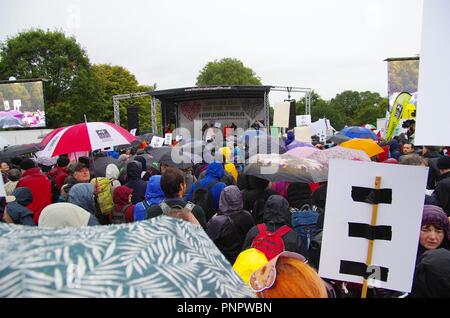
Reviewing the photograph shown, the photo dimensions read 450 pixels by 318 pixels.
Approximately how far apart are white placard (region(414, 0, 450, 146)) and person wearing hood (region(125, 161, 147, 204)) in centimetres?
374

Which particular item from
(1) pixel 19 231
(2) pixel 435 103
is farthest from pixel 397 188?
(1) pixel 19 231

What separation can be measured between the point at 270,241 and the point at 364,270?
1031 millimetres

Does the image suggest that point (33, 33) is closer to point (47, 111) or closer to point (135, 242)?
point (47, 111)

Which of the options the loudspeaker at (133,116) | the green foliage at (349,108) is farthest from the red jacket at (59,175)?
the green foliage at (349,108)

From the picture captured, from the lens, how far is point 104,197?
16.5 ft

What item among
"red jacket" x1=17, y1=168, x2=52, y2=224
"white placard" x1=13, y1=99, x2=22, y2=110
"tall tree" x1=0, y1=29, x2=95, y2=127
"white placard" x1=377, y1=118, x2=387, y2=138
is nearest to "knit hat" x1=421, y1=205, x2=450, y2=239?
"red jacket" x1=17, y1=168, x2=52, y2=224

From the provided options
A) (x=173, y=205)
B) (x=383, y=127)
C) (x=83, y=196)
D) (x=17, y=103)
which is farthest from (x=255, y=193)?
(x=17, y=103)

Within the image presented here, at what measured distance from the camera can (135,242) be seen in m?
1.13

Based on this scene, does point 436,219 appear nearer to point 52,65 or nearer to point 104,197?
point 104,197

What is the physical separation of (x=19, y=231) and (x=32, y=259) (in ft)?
0.83

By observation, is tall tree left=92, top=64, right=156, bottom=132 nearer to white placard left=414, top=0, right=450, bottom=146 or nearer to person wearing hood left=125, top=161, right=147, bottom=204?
person wearing hood left=125, top=161, right=147, bottom=204

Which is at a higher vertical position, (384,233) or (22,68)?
(22,68)

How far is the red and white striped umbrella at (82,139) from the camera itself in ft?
16.9

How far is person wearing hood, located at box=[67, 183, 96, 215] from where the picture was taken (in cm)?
470
